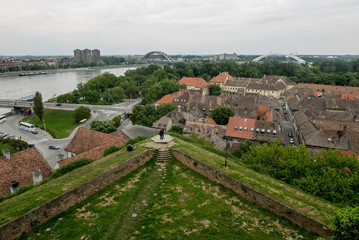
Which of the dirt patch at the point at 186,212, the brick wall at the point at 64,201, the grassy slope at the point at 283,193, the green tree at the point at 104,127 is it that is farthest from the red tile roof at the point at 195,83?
the dirt patch at the point at 186,212

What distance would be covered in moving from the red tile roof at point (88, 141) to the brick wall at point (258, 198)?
11.0 meters

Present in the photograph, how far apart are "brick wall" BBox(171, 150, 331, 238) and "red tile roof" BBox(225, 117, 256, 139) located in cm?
2120

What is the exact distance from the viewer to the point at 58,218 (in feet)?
39.3

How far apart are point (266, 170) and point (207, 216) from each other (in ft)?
30.2

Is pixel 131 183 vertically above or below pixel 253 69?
below

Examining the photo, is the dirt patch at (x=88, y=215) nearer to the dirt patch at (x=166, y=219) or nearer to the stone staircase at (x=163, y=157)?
the dirt patch at (x=166, y=219)

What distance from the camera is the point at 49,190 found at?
42.9 ft

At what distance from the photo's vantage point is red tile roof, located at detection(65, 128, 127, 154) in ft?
86.6

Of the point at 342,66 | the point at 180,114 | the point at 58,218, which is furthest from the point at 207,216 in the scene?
the point at 342,66

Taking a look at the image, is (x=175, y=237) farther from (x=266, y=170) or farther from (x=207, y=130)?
(x=207, y=130)

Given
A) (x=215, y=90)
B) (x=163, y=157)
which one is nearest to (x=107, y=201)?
(x=163, y=157)

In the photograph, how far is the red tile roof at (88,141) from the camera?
26.4m

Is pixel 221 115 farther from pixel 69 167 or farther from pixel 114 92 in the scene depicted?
pixel 114 92

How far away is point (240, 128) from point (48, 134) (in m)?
36.6
